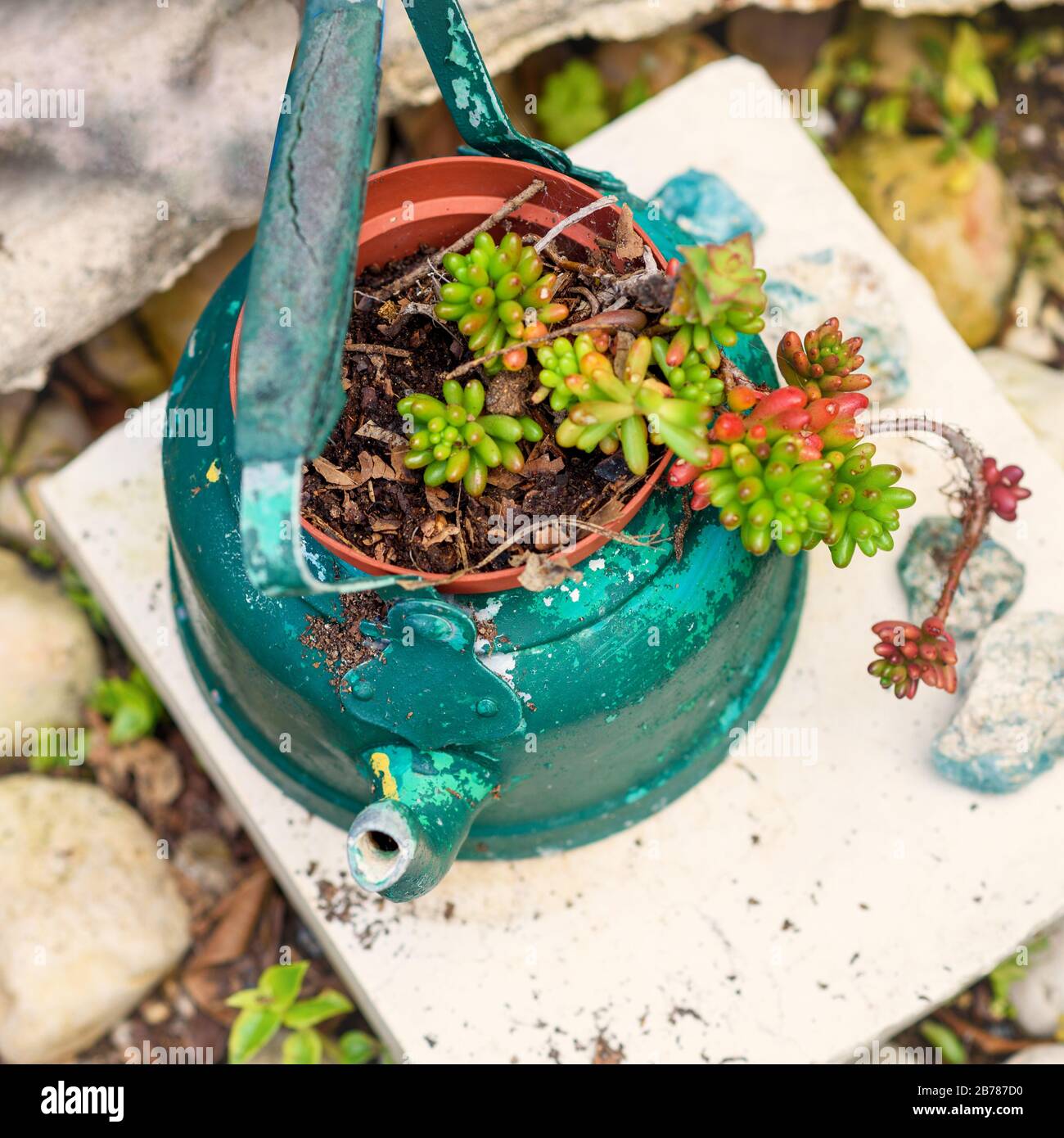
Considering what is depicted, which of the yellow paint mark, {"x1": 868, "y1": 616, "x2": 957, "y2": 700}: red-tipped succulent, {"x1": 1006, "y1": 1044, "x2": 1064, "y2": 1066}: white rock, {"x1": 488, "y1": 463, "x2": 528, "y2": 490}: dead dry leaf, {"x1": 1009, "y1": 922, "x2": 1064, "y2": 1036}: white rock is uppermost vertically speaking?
{"x1": 488, "y1": 463, "x2": 528, "y2": 490}: dead dry leaf

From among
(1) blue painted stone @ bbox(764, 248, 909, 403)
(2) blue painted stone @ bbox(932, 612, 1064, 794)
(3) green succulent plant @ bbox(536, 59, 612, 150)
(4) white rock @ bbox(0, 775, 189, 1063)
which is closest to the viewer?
(2) blue painted stone @ bbox(932, 612, 1064, 794)

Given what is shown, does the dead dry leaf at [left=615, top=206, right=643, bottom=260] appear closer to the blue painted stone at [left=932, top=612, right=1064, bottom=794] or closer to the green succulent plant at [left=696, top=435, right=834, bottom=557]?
the green succulent plant at [left=696, top=435, right=834, bottom=557]

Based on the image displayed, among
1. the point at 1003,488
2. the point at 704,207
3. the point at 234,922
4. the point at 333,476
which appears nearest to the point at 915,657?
the point at 1003,488

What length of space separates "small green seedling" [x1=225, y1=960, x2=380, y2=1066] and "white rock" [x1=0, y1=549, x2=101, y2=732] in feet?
1.91

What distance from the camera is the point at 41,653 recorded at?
6.50 feet

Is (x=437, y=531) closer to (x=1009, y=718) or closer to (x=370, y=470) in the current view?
(x=370, y=470)

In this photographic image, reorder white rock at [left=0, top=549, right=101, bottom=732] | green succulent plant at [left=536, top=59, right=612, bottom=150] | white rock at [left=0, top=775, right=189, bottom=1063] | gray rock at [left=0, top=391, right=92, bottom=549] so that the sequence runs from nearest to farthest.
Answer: white rock at [left=0, top=775, right=189, bottom=1063] → white rock at [left=0, top=549, right=101, bottom=732] → gray rock at [left=0, top=391, right=92, bottom=549] → green succulent plant at [left=536, top=59, right=612, bottom=150]

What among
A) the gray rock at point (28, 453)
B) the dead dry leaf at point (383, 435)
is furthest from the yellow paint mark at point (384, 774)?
the gray rock at point (28, 453)

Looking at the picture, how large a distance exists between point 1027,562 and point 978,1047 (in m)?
0.84

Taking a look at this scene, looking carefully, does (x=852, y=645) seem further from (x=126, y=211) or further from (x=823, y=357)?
(x=126, y=211)

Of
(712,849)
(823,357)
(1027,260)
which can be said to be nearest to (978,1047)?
(712,849)

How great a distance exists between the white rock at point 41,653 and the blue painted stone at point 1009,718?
1.43m

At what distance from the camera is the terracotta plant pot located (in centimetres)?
112

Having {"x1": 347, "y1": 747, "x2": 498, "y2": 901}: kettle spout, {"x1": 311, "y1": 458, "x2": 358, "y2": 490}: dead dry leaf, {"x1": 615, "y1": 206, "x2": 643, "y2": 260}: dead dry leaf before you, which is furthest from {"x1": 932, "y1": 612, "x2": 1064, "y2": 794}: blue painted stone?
{"x1": 311, "y1": 458, "x2": 358, "y2": 490}: dead dry leaf
